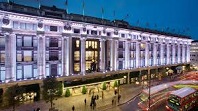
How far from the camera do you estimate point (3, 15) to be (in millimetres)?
37438

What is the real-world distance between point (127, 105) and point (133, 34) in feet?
91.9

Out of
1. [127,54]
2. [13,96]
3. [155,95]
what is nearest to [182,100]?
[155,95]

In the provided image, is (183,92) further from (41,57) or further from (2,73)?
(2,73)

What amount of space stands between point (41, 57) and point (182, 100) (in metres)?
27.9

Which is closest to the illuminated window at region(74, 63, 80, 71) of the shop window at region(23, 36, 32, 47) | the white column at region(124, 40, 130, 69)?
the shop window at region(23, 36, 32, 47)

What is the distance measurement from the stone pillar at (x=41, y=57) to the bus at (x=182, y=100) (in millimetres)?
25353

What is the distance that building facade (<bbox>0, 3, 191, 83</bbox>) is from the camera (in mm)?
38969

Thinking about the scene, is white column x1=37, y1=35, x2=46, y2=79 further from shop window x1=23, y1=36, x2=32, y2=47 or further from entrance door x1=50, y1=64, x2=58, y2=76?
entrance door x1=50, y1=64, x2=58, y2=76

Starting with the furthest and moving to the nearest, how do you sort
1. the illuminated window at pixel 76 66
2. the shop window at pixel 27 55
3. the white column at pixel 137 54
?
the white column at pixel 137 54
the illuminated window at pixel 76 66
the shop window at pixel 27 55

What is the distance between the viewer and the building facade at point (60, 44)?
Answer: 39.0 m

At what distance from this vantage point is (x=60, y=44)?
4669 cm

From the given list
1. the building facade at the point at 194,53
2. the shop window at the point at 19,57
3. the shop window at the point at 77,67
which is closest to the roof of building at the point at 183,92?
the shop window at the point at 77,67

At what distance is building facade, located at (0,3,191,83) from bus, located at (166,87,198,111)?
22.6 metres

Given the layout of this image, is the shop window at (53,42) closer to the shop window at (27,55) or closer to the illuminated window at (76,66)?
the shop window at (27,55)
